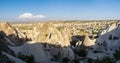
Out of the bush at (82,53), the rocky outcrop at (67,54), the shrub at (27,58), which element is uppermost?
the shrub at (27,58)

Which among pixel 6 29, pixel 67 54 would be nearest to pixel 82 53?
pixel 67 54

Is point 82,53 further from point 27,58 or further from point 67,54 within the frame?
point 27,58

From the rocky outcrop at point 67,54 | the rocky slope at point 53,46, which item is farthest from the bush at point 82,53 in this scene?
the rocky outcrop at point 67,54

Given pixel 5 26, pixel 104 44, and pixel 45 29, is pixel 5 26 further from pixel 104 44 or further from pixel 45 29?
pixel 104 44

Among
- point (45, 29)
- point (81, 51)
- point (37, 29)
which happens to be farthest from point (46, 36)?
point (81, 51)

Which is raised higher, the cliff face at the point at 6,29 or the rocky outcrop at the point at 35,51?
the cliff face at the point at 6,29

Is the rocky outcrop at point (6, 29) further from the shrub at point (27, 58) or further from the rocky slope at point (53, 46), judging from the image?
the shrub at point (27, 58)

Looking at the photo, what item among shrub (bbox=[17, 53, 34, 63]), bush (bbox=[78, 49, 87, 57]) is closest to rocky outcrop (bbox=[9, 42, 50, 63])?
shrub (bbox=[17, 53, 34, 63])

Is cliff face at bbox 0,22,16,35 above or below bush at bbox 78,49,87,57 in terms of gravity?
above

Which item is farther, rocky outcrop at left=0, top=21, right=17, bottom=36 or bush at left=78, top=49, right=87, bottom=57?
rocky outcrop at left=0, top=21, right=17, bottom=36

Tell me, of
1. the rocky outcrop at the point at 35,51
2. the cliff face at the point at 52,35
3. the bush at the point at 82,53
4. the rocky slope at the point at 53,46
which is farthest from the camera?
the cliff face at the point at 52,35

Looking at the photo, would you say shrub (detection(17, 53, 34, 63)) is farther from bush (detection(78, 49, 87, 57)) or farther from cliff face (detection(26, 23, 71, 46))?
cliff face (detection(26, 23, 71, 46))
